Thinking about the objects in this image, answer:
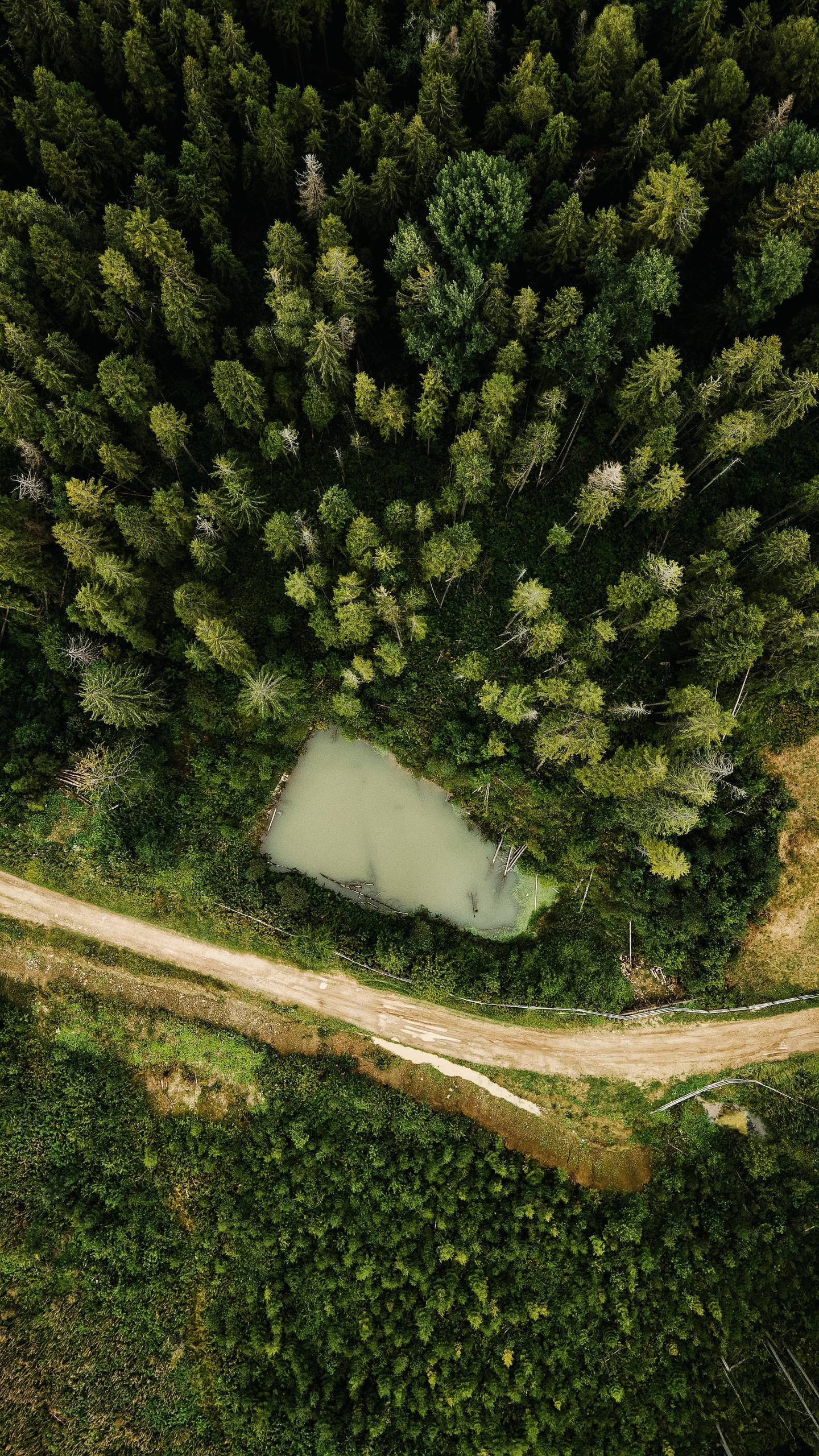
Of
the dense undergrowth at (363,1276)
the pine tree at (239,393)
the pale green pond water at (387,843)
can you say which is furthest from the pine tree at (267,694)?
the dense undergrowth at (363,1276)

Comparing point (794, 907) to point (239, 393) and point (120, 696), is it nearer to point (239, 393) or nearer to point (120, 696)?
point (120, 696)

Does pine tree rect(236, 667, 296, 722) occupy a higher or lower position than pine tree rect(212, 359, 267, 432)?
lower

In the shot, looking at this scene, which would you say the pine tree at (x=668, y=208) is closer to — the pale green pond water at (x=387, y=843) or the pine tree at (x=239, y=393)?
the pine tree at (x=239, y=393)

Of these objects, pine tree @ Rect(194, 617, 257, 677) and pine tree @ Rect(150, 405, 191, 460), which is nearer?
pine tree @ Rect(194, 617, 257, 677)

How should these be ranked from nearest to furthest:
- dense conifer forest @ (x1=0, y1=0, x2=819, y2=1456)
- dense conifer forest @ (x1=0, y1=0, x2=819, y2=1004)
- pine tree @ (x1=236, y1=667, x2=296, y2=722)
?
dense conifer forest @ (x1=0, y1=0, x2=819, y2=1004) → dense conifer forest @ (x1=0, y1=0, x2=819, y2=1456) → pine tree @ (x1=236, y1=667, x2=296, y2=722)

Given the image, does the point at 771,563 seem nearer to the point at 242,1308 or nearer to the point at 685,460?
the point at 685,460

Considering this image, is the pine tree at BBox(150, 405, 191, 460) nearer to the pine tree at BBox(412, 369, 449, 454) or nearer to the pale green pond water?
the pine tree at BBox(412, 369, 449, 454)

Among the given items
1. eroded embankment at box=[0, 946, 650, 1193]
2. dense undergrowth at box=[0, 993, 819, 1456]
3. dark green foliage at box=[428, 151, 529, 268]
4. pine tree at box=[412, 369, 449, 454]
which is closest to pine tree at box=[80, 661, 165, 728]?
eroded embankment at box=[0, 946, 650, 1193]

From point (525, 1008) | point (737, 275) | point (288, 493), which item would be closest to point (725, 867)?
point (525, 1008)
